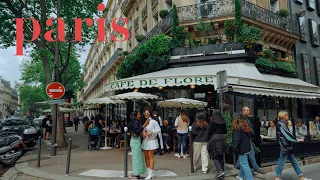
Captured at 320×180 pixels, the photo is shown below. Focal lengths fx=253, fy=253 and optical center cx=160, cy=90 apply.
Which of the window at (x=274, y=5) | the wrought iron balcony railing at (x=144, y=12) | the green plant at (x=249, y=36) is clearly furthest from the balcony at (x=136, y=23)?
the green plant at (x=249, y=36)

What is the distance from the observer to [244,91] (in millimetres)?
8055

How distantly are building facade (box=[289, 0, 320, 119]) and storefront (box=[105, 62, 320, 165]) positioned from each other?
7.13ft

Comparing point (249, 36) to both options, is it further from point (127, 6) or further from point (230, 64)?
point (127, 6)

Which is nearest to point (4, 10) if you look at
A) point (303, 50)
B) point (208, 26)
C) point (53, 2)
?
point (53, 2)

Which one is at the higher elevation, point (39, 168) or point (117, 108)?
point (117, 108)

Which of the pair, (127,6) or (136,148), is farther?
(127,6)

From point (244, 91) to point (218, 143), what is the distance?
264 cm

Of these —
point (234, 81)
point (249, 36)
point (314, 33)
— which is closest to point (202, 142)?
point (234, 81)

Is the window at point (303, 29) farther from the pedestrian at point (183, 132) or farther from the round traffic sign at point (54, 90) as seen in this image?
the round traffic sign at point (54, 90)

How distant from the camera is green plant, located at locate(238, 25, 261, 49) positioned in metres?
12.2

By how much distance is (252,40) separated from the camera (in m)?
12.2

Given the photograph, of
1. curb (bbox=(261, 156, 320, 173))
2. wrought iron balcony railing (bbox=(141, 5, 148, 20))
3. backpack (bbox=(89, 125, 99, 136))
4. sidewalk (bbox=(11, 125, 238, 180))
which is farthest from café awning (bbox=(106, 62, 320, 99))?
wrought iron balcony railing (bbox=(141, 5, 148, 20))

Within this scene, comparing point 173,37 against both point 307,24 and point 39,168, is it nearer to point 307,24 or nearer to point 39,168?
point 39,168

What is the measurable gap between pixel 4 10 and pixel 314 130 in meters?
15.0
